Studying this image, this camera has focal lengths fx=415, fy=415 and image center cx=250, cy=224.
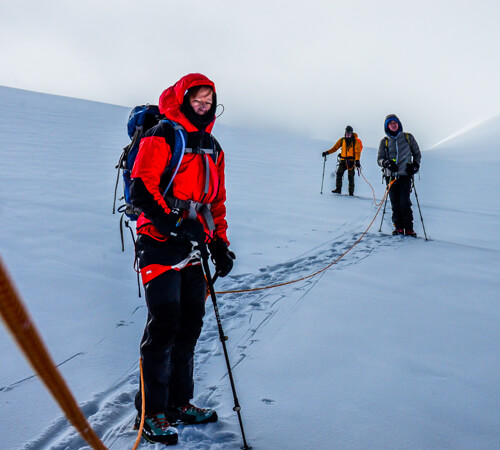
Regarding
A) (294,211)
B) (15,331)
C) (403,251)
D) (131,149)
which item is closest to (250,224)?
(294,211)

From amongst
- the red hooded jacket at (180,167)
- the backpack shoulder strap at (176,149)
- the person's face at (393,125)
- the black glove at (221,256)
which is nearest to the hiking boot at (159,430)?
the black glove at (221,256)

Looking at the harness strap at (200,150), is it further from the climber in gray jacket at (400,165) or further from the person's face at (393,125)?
the person's face at (393,125)

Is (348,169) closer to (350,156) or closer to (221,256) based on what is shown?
(350,156)

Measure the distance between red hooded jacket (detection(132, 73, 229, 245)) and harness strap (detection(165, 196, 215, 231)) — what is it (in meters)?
0.03

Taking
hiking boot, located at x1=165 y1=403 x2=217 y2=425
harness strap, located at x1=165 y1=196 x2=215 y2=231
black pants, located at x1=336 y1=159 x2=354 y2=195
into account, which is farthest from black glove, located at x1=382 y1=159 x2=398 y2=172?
hiking boot, located at x1=165 y1=403 x2=217 y2=425

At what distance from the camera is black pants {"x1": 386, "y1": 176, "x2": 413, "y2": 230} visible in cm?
808

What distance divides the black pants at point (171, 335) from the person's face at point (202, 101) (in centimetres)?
95

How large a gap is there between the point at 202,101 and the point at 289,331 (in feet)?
7.86

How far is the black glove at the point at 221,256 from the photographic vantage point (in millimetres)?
2764

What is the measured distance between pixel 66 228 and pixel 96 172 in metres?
5.67

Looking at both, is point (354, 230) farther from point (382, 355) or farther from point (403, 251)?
point (382, 355)

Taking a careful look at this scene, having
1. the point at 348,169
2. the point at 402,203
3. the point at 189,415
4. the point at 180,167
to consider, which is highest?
the point at 348,169

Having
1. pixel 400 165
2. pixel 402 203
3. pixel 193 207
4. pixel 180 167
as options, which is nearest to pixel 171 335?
pixel 193 207

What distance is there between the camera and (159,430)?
2.45 metres
